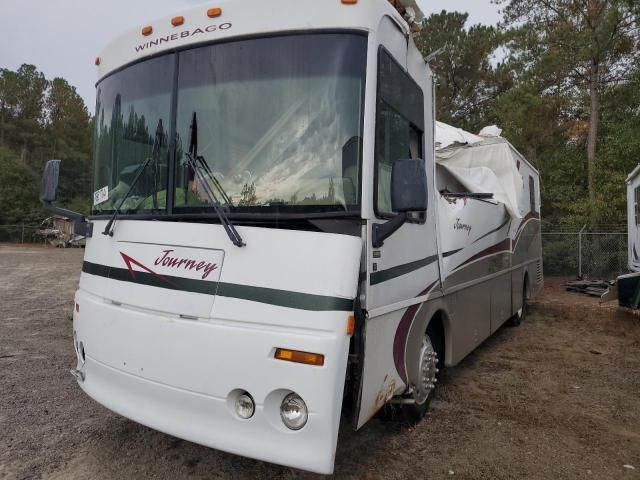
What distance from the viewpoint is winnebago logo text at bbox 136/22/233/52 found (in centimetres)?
322

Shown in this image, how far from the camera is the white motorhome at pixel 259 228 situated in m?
2.64

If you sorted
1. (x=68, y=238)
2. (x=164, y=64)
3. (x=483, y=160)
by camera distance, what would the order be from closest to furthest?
(x=164, y=64)
(x=483, y=160)
(x=68, y=238)

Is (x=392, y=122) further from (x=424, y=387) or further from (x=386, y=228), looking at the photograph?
(x=424, y=387)

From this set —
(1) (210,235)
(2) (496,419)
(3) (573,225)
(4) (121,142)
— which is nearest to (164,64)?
(4) (121,142)


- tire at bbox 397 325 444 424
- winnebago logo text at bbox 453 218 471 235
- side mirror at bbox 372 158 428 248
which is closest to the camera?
side mirror at bbox 372 158 428 248

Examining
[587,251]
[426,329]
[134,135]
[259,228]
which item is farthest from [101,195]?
[587,251]

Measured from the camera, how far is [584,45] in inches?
603

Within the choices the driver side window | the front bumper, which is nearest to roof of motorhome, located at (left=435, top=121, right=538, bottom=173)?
the driver side window

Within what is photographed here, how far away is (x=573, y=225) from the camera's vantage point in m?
16.1

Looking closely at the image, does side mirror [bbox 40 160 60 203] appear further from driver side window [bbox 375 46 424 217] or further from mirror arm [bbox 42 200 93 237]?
driver side window [bbox 375 46 424 217]

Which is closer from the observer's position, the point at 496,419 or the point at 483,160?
the point at 496,419

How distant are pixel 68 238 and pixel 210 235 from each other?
34.3m

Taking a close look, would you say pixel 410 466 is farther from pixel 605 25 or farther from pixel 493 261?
pixel 605 25

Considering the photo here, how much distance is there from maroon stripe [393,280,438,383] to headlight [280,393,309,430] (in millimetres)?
971
